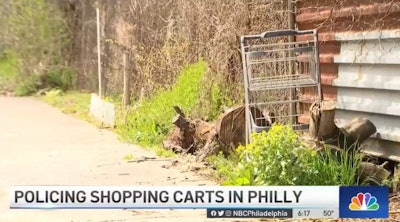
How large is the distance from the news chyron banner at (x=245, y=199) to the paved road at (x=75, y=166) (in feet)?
4.37

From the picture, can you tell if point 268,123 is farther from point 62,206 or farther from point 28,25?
point 28,25

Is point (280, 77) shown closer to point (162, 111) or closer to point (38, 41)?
point (162, 111)

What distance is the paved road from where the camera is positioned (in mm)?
6309

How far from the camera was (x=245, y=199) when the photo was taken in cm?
471

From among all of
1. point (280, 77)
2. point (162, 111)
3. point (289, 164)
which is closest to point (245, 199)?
point (289, 164)

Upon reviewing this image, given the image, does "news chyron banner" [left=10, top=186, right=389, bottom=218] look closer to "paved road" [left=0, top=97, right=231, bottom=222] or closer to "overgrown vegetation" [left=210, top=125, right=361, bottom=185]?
"paved road" [left=0, top=97, right=231, bottom=222]

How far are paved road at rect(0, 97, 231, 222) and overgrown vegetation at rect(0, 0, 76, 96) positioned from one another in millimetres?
6751

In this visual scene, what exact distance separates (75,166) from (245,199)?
14.8 ft

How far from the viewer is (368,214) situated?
4.77 meters

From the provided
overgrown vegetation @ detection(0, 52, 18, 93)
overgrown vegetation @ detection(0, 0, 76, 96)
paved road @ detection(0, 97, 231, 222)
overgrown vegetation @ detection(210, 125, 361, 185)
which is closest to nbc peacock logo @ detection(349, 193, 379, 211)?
overgrown vegetation @ detection(210, 125, 361, 185)

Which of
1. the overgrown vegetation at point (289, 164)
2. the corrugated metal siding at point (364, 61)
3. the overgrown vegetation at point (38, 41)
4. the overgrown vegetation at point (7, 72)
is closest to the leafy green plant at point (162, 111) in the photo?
the corrugated metal siding at point (364, 61)

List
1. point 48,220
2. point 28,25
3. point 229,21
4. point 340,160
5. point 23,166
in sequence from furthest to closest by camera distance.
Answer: point 28,25 < point 229,21 < point 23,166 < point 340,160 < point 48,220

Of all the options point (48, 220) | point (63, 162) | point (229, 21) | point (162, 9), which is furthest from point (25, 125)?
point (48, 220)

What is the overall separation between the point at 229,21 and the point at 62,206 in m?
5.43
